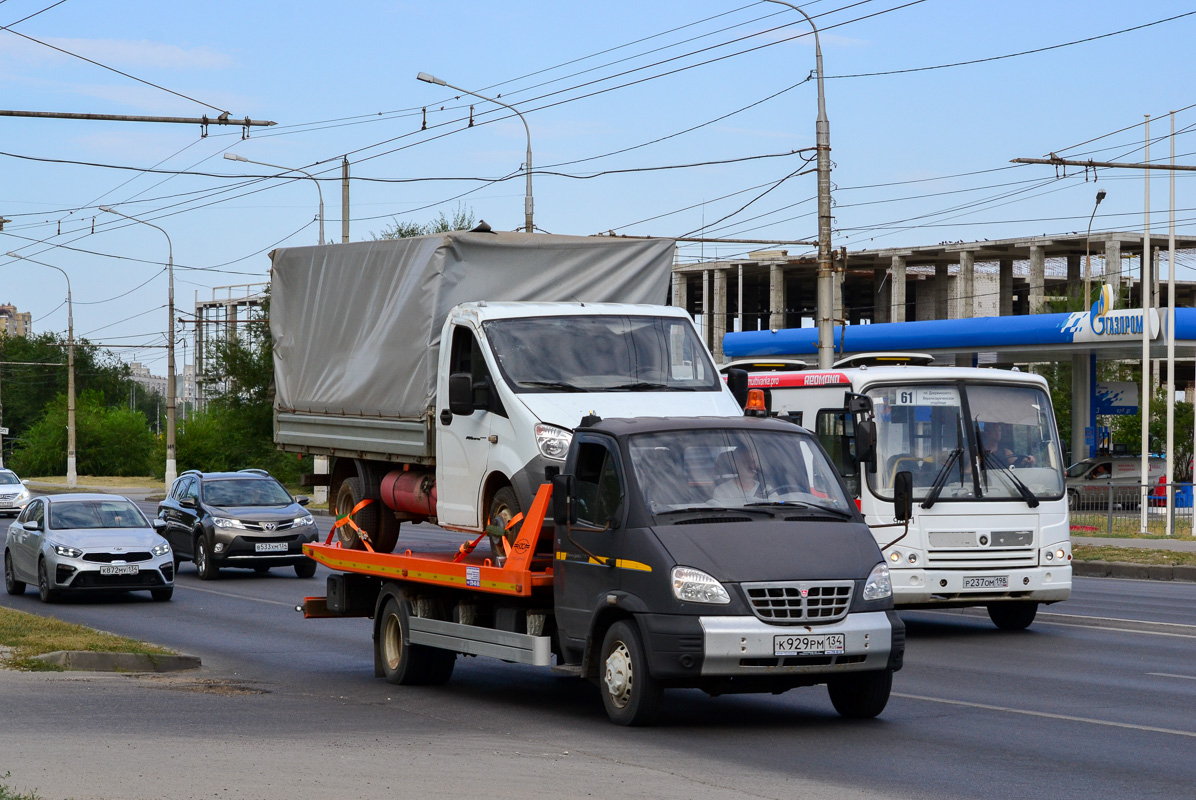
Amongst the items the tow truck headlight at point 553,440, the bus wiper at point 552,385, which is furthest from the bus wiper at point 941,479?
the tow truck headlight at point 553,440

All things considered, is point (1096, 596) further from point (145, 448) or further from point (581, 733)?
point (145, 448)

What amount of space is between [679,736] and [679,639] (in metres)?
0.72

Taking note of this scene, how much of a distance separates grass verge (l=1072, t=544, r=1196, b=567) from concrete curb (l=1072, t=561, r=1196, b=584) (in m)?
0.18

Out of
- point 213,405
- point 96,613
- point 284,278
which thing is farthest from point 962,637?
point 213,405

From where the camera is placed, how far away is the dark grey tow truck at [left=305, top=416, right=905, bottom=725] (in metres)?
9.09

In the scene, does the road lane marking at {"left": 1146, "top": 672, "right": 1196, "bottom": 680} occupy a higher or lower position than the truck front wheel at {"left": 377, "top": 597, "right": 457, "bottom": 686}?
lower

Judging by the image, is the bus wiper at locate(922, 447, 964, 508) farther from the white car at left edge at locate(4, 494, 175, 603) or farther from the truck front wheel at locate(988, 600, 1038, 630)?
the white car at left edge at locate(4, 494, 175, 603)

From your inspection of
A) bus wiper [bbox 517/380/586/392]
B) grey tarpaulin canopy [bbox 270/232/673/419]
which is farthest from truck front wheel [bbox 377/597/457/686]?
bus wiper [bbox 517/380/586/392]

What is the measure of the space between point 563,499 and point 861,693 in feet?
7.61

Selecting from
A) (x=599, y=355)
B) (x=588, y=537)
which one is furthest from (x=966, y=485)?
(x=588, y=537)

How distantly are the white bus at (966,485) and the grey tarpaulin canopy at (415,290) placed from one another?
424 centimetres

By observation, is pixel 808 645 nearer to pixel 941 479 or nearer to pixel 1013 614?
pixel 941 479

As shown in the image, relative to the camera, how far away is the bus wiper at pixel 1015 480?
15.7 m

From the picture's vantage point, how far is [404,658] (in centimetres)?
1231
